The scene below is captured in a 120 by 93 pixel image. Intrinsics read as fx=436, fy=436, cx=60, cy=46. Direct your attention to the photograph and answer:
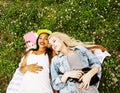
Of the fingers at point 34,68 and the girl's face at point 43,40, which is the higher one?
the girl's face at point 43,40

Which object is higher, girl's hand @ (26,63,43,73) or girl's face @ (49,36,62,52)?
girl's face @ (49,36,62,52)

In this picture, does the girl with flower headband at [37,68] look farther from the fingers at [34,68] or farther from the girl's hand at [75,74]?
the girl's hand at [75,74]

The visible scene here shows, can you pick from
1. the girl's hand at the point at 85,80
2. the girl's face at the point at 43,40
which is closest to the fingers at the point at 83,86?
the girl's hand at the point at 85,80

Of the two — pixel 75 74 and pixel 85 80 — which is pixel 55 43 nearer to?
pixel 75 74

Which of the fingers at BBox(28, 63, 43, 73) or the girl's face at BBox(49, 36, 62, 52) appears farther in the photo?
the fingers at BBox(28, 63, 43, 73)

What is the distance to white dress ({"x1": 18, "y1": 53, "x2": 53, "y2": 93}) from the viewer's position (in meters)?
10.8

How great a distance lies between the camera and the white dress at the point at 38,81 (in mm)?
10805

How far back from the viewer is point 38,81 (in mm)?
10922

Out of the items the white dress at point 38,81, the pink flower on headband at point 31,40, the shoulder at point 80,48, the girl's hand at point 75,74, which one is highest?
the pink flower on headband at point 31,40

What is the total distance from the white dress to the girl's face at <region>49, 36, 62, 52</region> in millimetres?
619

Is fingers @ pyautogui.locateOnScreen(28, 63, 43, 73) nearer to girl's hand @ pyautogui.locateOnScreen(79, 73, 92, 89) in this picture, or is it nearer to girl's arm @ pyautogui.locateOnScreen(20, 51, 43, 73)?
girl's arm @ pyautogui.locateOnScreen(20, 51, 43, 73)

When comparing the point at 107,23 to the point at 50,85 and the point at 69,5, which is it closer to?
the point at 69,5

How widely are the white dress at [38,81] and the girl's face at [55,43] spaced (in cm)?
62

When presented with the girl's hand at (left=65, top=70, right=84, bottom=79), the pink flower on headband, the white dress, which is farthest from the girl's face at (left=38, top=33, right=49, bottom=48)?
the girl's hand at (left=65, top=70, right=84, bottom=79)
